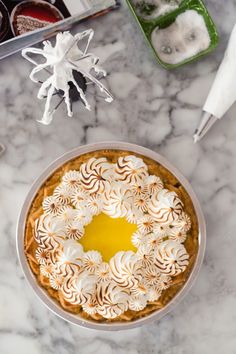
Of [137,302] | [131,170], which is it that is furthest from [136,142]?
[137,302]

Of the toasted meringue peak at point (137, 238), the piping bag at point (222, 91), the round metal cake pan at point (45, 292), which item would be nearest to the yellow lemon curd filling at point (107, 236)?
the toasted meringue peak at point (137, 238)

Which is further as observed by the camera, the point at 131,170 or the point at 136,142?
the point at 136,142

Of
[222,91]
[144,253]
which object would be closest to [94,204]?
[144,253]

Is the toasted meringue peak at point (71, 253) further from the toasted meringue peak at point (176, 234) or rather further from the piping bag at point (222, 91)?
the piping bag at point (222, 91)

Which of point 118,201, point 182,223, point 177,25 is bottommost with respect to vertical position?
point 182,223

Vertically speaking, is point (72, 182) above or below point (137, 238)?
above

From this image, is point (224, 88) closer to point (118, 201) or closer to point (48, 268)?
point (118, 201)

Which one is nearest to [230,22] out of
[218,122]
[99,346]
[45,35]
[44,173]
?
[218,122]

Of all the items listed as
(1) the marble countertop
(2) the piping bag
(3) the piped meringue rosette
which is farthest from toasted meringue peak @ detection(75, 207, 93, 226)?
(2) the piping bag
